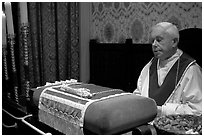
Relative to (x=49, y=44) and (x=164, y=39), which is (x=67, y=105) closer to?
(x=164, y=39)

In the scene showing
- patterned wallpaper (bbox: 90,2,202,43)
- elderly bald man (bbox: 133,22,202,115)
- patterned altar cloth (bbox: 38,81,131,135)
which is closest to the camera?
patterned altar cloth (bbox: 38,81,131,135)

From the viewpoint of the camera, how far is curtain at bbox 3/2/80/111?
103 inches

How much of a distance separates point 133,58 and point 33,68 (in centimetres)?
106

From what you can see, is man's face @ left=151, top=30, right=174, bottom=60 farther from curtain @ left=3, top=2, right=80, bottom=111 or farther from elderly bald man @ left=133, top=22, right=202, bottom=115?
curtain @ left=3, top=2, right=80, bottom=111

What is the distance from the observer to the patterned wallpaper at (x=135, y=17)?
215cm

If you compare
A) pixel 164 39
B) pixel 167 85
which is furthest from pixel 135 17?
pixel 167 85

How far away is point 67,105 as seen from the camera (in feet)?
3.30

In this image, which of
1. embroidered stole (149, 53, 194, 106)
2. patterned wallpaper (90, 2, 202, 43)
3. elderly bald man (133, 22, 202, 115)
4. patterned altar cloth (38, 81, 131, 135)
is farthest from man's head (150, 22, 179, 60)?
patterned altar cloth (38, 81, 131, 135)

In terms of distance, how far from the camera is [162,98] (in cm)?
167

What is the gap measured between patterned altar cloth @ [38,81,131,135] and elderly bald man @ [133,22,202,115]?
2.27ft

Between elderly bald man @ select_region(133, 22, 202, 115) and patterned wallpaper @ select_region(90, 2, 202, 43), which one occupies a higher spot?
patterned wallpaper @ select_region(90, 2, 202, 43)

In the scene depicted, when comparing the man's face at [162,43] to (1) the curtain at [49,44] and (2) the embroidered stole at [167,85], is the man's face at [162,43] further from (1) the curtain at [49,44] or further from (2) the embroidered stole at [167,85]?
(1) the curtain at [49,44]

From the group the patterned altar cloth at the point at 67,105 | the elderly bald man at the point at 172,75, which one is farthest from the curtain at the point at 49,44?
the patterned altar cloth at the point at 67,105

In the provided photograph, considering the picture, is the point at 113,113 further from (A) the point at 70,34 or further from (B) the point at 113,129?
(A) the point at 70,34
